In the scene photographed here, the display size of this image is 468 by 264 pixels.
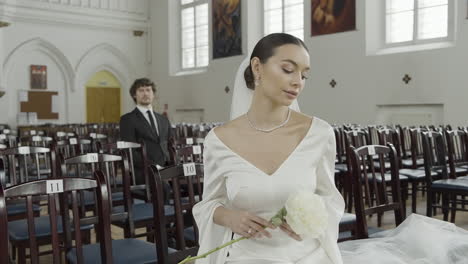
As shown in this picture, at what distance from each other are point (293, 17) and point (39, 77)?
30.7 ft

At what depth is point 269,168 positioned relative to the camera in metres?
1.95

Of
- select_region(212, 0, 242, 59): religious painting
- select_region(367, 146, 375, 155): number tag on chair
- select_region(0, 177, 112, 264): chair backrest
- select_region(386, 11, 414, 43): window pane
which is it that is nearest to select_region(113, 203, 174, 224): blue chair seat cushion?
select_region(0, 177, 112, 264): chair backrest

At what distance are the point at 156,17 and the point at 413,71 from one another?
11.6 m

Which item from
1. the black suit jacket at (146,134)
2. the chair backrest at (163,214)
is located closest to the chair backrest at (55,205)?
the chair backrest at (163,214)

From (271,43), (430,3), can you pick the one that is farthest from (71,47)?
(271,43)

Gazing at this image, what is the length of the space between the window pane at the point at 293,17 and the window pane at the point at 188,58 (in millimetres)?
5010

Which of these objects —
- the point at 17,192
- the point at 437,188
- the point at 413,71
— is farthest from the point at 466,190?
the point at 413,71

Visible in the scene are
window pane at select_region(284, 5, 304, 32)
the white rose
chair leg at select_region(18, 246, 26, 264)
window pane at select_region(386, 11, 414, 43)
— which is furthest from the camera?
window pane at select_region(284, 5, 304, 32)

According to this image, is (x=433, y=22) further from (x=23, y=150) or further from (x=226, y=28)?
(x=23, y=150)

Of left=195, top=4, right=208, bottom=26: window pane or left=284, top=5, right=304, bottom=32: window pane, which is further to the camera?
left=195, top=4, right=208, bottom=26: window pane

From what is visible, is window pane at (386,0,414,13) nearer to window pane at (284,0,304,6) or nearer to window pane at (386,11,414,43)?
window pane at (386,11,414,43)

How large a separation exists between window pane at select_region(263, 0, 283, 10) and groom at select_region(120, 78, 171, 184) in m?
11.5

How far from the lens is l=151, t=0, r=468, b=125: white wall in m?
11.9

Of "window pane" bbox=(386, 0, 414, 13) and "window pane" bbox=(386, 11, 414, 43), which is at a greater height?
"window pane" bbox=(386, 0, 414, 13)
